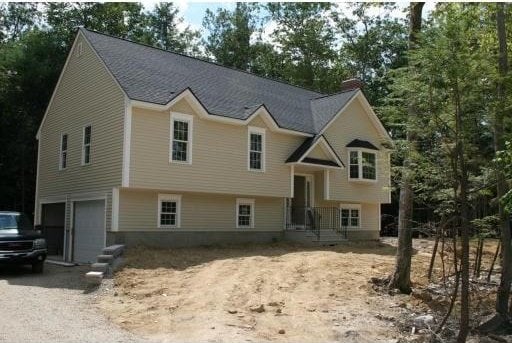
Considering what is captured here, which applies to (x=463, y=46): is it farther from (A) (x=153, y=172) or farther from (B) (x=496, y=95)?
(A) (x=153, y=172)

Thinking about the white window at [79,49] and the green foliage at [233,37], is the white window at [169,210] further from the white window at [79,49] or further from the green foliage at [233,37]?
the green foliage at [233,37]

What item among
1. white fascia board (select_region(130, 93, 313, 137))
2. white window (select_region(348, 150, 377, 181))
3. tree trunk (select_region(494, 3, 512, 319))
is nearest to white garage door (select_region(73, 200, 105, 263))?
white fascia board (select_region(130, 93, 313, 137))

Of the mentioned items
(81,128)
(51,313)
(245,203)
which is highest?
(81,128)

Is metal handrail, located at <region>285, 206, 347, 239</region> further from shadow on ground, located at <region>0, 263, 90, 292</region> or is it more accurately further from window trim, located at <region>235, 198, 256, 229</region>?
shadow on ground, located at <region>0, 263, 90, 292</region>

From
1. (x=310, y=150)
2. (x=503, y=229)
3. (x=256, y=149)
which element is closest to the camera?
(x=503, y=229)

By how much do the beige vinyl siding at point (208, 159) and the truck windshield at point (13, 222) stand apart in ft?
12.6

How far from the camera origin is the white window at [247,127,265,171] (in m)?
21.7

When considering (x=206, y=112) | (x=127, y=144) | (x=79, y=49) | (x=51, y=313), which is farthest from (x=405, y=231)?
(x=79, y=49)

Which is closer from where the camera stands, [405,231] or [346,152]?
[405,231]

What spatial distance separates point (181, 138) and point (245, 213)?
15.6 ft

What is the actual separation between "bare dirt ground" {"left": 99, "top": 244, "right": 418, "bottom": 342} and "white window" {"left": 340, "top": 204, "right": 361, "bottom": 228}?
870cm

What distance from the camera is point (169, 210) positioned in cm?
1948

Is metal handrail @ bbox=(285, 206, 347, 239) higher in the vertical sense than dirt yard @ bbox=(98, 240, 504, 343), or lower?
higher

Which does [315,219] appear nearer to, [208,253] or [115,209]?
[208,253]
